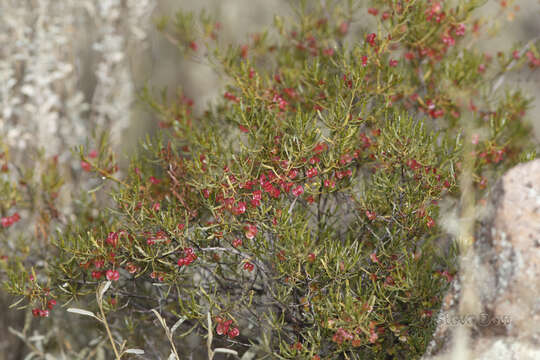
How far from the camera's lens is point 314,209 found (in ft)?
7.48

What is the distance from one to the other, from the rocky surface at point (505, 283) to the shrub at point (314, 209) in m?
0.26

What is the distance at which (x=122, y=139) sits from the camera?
138 inches

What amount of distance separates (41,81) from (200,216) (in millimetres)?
1849

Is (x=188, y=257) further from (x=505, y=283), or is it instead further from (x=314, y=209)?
(x=505, y=283)

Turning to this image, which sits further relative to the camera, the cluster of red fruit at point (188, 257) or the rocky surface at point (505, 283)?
the cluster of red fruit at point (188, 257)

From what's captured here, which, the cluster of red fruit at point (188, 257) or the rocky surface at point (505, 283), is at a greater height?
the rocky surface at point (505, 283)

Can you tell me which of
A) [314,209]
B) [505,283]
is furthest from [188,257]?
[505,283]

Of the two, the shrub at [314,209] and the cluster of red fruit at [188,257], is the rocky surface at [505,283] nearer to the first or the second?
the shrub at [314,209]

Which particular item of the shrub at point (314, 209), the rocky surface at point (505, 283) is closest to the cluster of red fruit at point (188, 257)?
the shrub at point (314, 209)

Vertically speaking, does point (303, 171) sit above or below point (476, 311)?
above

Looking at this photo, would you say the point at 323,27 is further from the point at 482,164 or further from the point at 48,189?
the point at 48,189

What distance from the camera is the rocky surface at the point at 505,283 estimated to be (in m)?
1.45

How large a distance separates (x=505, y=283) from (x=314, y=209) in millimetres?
962

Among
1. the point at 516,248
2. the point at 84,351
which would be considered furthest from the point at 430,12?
the point at 84,351
